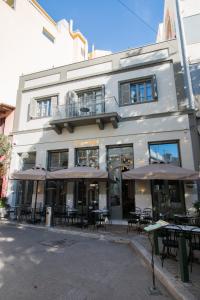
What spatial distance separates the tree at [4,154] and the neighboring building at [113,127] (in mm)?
437

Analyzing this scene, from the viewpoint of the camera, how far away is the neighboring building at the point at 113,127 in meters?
10.0

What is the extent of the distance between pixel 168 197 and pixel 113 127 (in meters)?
4.66

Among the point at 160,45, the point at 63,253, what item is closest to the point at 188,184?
the point at 63,253

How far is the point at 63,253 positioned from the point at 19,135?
33.0 ft

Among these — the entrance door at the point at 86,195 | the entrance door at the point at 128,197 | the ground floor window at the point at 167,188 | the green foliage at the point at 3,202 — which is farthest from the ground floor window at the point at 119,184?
the green foliage at the point at 3,202

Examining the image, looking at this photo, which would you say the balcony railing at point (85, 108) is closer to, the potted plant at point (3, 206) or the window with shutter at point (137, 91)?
the window with shutter at point (137, 91)

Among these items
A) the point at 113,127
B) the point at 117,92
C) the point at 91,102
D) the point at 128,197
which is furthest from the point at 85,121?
the point at 128,197

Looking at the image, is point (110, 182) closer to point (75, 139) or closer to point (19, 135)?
point (75, 139)

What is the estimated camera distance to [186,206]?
905cm

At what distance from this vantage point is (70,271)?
4336mm

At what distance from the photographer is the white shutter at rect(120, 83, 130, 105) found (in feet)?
38.2

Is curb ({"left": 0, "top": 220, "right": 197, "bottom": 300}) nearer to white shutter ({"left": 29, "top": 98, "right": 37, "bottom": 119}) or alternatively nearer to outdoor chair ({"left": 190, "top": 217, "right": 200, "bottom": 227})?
outdoor chair ({"left": 190, "top": 217, "right": 200, "bottom": 227})

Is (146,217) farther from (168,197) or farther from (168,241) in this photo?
(168,241)

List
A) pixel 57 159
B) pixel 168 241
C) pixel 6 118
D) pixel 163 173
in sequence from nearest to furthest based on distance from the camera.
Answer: pixel 168 241, pixel 163 173, pixel 57 159, pixel 6 118
